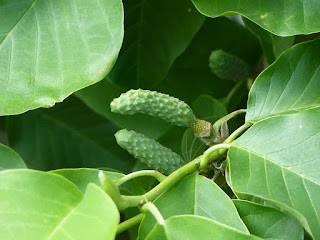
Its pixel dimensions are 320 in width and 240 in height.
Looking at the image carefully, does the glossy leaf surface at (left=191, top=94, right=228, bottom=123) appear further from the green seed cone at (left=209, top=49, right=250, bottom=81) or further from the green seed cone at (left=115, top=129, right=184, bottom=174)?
the green seed cone at (left=115, top=129, right=184, bottom=174)

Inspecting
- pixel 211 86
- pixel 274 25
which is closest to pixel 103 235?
pixel 274 25

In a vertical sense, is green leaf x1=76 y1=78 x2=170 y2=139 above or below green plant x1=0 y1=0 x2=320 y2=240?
below

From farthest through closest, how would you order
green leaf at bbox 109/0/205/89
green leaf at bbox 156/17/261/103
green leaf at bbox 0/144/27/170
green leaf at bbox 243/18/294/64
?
green leaf at bbox 156/17/261/103 < green leaf at bbox 109/0/205/89 < green leaf at bbox 243/18/294/64 < green leaf at bbox 0/144/27/170

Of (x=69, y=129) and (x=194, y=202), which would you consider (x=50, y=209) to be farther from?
(x=69, y=129)

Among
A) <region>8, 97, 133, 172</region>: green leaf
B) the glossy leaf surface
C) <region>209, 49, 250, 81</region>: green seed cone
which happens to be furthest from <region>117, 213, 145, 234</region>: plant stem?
<region>8, 97, 133, 172</region>: green leaf

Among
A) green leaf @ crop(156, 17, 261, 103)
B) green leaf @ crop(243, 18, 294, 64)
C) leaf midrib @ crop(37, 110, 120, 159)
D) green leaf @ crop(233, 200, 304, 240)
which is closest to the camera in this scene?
green leaf @ crop(233, 200, 304, 240)

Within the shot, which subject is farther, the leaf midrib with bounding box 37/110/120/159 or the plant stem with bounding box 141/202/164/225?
the leaf midrib with bounding box 37/110/120/159

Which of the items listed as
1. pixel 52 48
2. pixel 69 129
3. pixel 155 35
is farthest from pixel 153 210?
pixel 69 129
